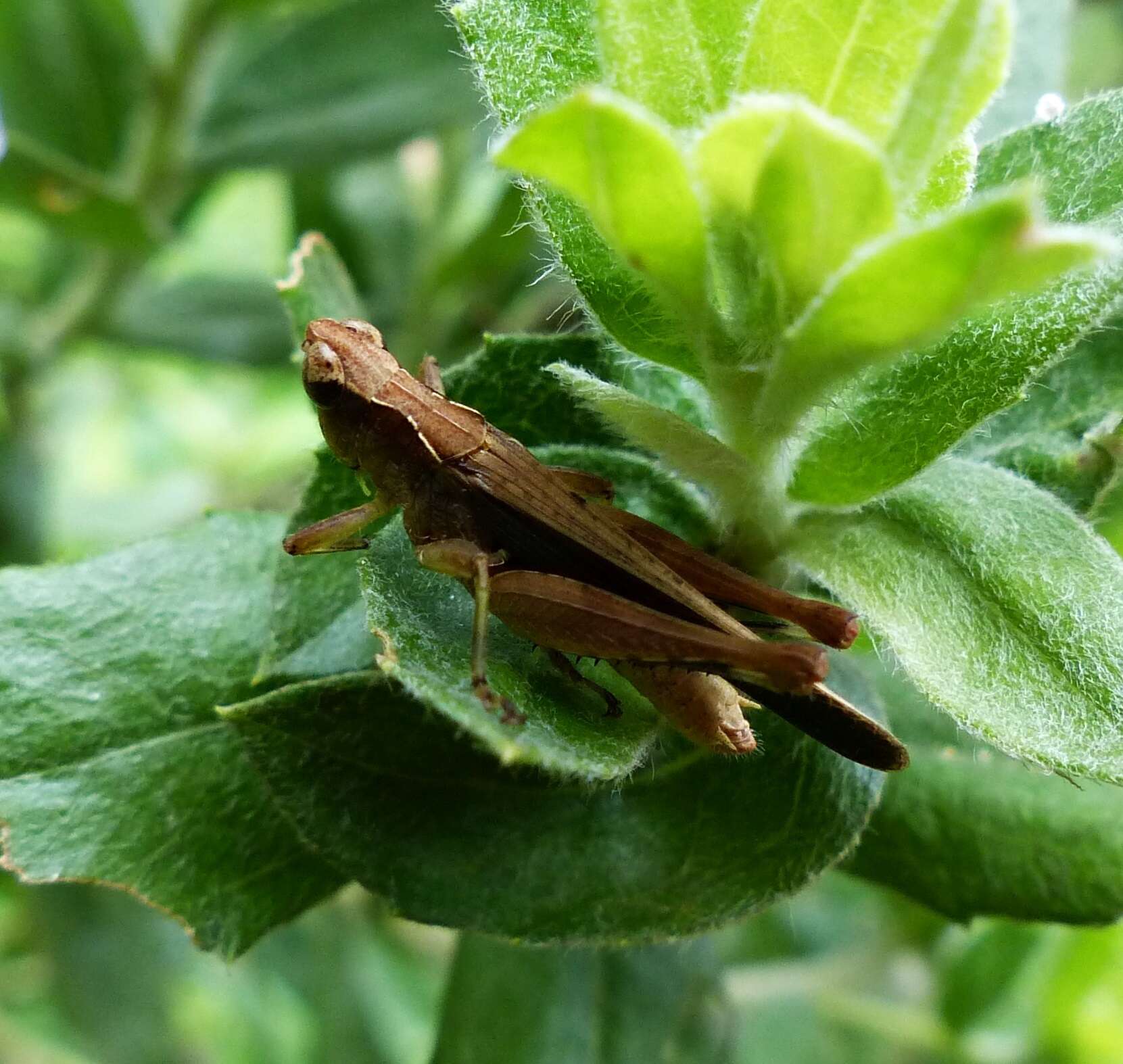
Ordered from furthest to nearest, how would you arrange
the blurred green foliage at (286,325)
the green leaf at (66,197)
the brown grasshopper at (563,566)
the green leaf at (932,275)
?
the blurred green foliage at (286,325) → the green leaf at (66,197) → the brown grasshopper at (563,566) → the green leaf at (932,275)

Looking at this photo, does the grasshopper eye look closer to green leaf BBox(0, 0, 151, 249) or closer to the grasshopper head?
the grasshopper head

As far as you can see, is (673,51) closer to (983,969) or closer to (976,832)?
(976,832)

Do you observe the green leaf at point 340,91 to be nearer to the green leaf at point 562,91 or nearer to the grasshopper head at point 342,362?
the grasshopper head at point 342,362

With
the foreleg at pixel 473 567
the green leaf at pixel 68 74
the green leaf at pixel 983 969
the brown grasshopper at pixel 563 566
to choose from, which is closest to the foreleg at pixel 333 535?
the brown grasshopper at pixel 563 566

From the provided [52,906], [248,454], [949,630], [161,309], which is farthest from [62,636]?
[248,454]

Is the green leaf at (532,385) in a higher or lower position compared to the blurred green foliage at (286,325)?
higher

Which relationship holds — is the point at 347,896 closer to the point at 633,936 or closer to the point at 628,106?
the point at 633,936

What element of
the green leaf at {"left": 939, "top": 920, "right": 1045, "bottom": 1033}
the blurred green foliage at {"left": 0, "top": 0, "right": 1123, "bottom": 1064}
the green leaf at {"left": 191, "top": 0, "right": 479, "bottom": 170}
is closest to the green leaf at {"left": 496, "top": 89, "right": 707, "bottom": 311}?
the blurred green foliage at {"left": 0, "top": 0, "right": 1123, "bottom": 1064}
